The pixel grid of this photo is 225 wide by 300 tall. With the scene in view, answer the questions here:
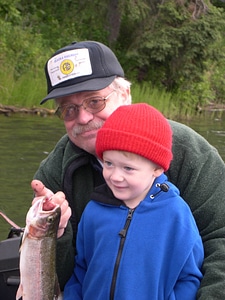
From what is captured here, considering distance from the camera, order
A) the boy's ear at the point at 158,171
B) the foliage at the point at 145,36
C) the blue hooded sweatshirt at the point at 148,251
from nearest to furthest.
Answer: the blue hooded sweatshirt at the point at 148,251 < the boy's ear at the point at 158,171 < the foliage at the point at 145,36

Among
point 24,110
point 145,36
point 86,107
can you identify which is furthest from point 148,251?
point 145,36

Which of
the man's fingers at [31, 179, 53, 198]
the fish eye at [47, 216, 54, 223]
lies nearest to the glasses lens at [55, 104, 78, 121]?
the man's fingers at [31, 179, 53, 198]

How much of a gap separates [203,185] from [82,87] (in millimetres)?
760

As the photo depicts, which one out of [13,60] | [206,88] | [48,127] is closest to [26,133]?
[48,127]

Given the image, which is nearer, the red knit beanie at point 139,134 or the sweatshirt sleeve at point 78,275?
the red knit beanie at point 139,134

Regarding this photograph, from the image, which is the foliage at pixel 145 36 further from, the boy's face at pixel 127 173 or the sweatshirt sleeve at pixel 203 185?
the boy's face at pixel 127 173

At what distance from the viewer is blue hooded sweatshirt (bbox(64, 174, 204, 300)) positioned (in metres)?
3.34

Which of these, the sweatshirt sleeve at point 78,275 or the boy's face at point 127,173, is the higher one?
the boy's face at point 127,173

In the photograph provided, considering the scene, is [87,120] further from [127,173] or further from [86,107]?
[127,173]

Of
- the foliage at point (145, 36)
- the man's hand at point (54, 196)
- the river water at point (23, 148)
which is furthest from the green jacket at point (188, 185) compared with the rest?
the foliage at point (145, 36)

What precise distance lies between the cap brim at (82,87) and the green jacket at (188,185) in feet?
1.06

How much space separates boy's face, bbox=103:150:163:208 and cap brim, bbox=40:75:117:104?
484mm

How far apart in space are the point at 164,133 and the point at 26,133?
48.5 feet

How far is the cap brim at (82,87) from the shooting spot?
149 inches
